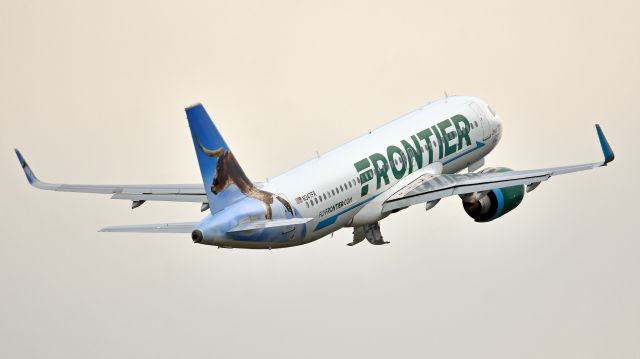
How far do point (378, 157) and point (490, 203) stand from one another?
6.09m

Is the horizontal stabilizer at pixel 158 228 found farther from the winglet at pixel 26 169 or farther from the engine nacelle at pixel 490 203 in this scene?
the engine nacelle at pixel 490 203

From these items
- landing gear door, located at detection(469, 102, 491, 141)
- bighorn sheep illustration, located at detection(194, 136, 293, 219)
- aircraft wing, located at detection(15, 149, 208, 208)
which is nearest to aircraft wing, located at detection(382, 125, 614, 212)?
landing gear door, located at detection(469, 102, 491, 141)

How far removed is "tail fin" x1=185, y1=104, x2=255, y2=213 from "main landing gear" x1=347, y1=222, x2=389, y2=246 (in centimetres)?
923

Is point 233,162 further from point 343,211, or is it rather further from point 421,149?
point 421,149

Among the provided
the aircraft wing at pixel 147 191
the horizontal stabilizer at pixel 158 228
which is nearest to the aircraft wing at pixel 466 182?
the aircraft wing at pixel 147 191

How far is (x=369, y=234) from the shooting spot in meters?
84.9

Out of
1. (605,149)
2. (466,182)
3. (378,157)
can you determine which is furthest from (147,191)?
(605,149)

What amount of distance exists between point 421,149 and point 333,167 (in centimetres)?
665

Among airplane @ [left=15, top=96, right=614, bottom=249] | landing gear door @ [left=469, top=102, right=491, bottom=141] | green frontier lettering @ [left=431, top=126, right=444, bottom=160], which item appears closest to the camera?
airplane @ [left=15, top=96, right=614, bottom=249]

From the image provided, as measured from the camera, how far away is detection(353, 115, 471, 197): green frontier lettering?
83250 mm

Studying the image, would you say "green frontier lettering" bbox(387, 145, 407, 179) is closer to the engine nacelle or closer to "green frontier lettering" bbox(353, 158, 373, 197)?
"green frontier lettering" bbox(353, 158, 373, 197)

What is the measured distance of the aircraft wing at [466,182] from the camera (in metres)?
79.4

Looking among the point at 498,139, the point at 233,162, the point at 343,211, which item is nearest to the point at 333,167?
the point at 343,211

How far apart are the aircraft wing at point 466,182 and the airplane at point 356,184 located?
0.05 metres
